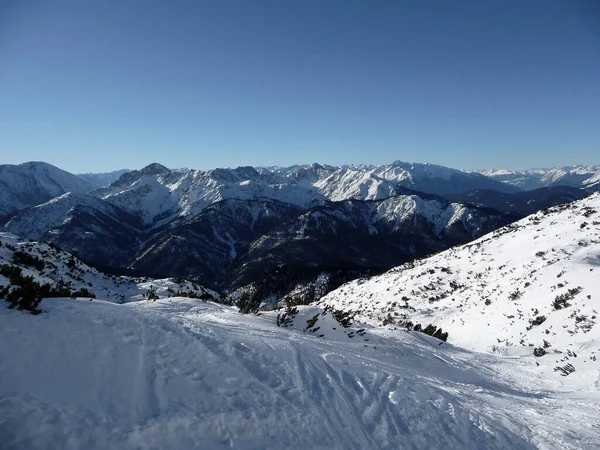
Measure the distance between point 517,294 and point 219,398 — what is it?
23503 millimetres

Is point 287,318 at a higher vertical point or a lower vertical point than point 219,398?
lower

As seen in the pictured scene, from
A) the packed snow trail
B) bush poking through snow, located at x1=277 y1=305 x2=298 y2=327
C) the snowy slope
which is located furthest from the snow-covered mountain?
the snowy slope

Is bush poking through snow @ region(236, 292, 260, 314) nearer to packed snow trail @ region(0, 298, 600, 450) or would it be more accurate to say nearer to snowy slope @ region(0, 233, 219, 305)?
packed snow trail @ region(0, 298, 600, 450)

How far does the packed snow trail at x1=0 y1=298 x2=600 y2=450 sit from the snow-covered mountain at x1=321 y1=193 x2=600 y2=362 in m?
8.43

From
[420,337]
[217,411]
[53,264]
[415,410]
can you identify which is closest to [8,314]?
[217,411]

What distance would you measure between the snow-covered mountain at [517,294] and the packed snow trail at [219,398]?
8.43 meters

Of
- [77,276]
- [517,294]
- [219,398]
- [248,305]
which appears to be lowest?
[517,294]

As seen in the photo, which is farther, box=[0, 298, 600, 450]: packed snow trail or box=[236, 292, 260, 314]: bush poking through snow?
box=[236, 292, 260, 314]: bush poking through snow

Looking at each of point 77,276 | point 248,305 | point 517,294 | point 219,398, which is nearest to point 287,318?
point 248,305

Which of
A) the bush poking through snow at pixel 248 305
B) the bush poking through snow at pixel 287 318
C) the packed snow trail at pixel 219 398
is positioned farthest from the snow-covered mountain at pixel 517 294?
the bush poking through snow at pixel 248 305

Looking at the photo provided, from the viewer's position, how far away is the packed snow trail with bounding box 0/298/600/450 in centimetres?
436

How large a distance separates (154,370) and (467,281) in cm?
3166

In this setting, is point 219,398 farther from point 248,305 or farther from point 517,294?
point 517,294

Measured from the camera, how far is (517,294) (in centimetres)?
2231
